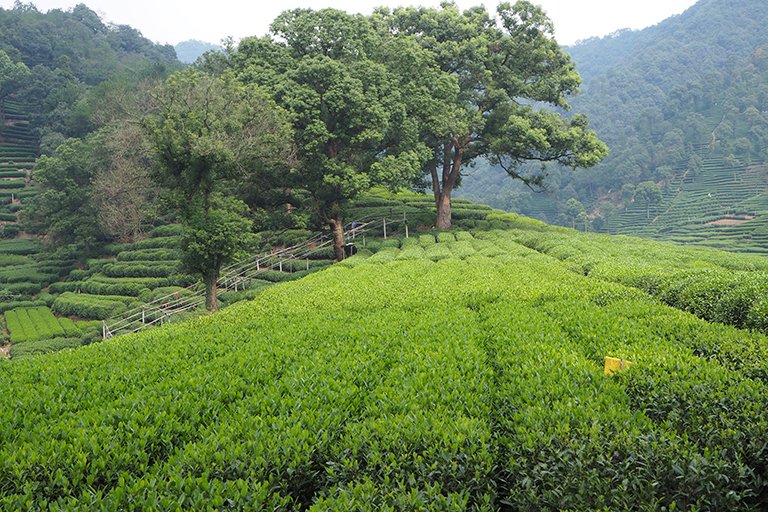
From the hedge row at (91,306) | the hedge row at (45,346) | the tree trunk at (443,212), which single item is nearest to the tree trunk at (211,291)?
the hedge row at (45,346)

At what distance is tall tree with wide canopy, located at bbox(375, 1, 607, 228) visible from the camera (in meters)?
26.3

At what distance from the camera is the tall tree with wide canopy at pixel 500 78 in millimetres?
26266

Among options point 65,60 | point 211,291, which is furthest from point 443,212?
point 65,60

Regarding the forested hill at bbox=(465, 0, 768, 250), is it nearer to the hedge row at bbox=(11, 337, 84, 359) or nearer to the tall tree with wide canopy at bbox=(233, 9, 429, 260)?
the tall tree with wide canopy at bbox=(233, 9, 429, 260)

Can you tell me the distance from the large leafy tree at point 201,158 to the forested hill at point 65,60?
134 ft

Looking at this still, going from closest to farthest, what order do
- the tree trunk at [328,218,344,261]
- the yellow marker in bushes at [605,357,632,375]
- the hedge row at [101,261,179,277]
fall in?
the yellow marker in bushes at [605,357,632,375]
the tree trunk at [328,218,344,261]
the hedge row at [101,261,179,277]

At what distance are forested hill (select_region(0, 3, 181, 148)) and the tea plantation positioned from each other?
52728 mm

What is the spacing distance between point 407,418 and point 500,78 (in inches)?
1058

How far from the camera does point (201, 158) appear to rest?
15.7 meters

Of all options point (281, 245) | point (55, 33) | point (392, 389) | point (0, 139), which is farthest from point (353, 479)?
point (55, 33)

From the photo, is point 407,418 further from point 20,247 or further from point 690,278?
point 20,247

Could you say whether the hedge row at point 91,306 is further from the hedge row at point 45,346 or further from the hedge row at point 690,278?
the hedge row at point 690,278

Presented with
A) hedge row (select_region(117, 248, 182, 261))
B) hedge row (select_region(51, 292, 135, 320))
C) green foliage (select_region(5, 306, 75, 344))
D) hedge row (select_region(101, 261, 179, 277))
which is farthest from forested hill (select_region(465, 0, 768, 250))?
green foliage (select_region(5, 306, 75, 344))

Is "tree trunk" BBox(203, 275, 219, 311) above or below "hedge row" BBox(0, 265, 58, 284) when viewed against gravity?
above
